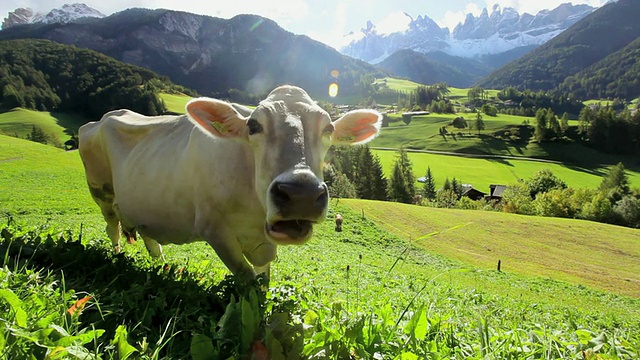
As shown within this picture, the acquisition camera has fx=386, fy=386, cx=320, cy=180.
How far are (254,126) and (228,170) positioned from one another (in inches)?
32.6

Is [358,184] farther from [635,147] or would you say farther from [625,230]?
[635,147]

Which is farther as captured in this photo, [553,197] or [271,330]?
[553,197]

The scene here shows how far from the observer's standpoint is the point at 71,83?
126688 millimetres

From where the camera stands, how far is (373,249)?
91.4 ft

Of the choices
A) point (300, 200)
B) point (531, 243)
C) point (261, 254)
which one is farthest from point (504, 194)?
point (300, 200)

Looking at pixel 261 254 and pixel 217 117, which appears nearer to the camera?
pixel 217 117

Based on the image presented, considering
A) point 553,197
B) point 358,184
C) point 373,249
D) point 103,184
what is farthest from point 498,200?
point 103,184

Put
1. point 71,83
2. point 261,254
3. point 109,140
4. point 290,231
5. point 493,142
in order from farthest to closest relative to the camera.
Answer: point 493,142 < point 71,83 < point 109,140 < point 261,254 < point 290,231

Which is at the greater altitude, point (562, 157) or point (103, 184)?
point (103, 184)

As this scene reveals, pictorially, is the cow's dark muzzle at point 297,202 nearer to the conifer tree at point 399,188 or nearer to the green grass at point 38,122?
the conifer tree at point 399,188

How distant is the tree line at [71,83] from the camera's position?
10981 centimetres

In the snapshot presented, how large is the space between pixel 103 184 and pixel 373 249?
22730 mm

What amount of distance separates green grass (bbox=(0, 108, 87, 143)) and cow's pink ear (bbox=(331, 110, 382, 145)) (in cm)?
10360

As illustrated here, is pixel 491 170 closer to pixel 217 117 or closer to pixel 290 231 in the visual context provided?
pixel 217 117
